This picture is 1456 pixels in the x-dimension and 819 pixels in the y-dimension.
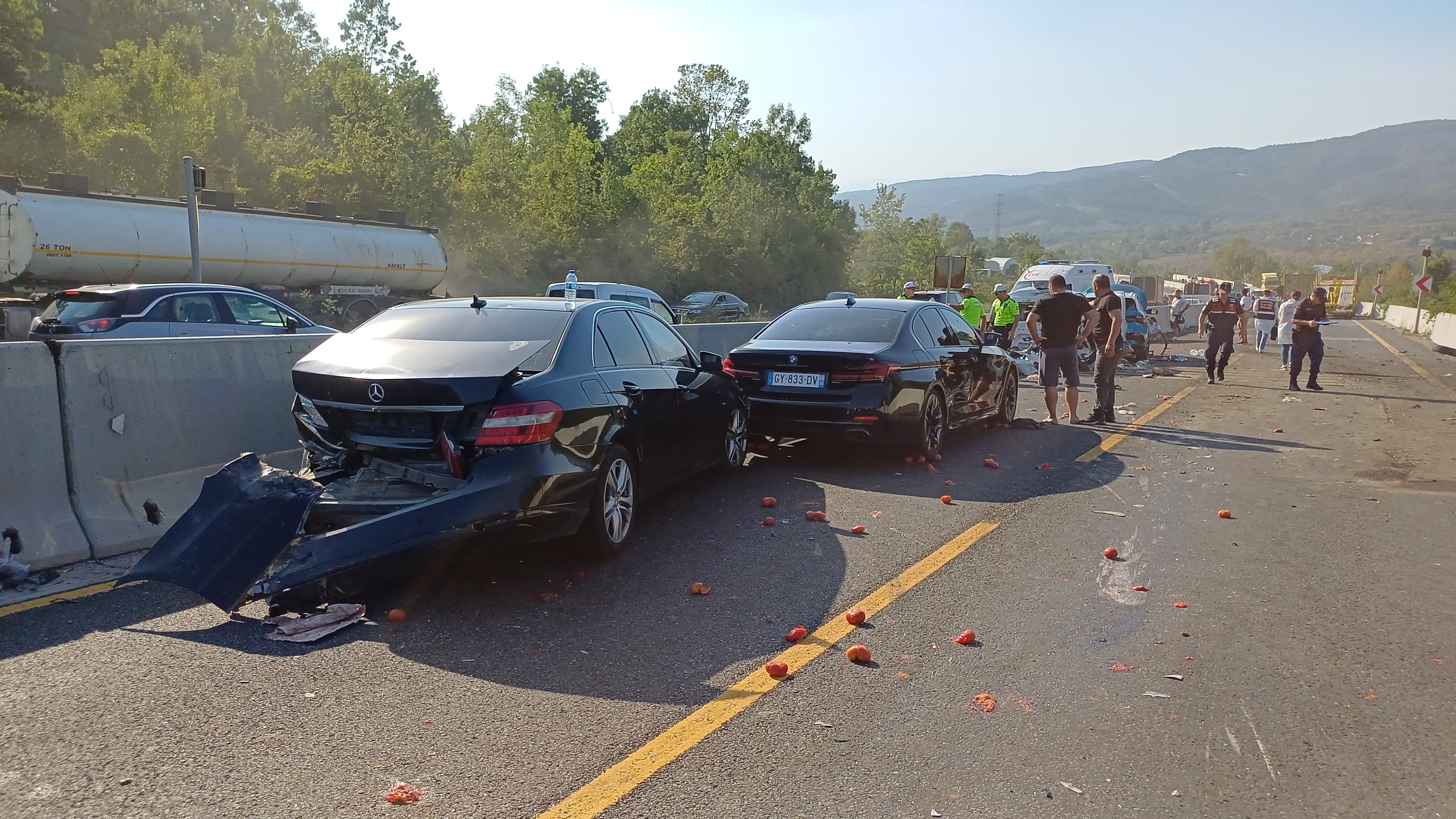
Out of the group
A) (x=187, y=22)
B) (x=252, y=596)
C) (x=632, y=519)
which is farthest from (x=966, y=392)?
(x=187, y=22)

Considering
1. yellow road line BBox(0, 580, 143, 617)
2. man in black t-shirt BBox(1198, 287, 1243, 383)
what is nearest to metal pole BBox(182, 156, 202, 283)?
yellow road line BBox(0, 580, 143, 617)

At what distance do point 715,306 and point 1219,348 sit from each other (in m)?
24.5

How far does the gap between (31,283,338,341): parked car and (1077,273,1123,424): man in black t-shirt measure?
9.50m

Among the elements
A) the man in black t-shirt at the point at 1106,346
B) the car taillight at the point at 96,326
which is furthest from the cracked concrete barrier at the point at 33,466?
the man in black t-shirt at the point at 1106,346

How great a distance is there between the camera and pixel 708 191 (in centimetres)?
5850

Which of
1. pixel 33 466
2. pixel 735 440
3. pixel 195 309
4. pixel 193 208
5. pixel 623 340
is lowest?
pixel 735 440

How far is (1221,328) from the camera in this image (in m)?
18.9

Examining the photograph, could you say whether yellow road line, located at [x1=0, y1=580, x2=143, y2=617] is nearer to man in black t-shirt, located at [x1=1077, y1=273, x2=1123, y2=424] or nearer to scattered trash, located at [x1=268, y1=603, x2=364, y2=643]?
scattered trash, located at [x1=268, y1=603, x2=364, y2=643]

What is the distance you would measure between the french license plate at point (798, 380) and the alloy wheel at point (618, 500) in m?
3.07

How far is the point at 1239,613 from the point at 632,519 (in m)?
3.74

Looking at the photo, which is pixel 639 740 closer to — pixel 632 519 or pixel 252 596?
pixel 252 596

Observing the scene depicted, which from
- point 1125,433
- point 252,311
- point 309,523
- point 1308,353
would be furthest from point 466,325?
point 1308,353

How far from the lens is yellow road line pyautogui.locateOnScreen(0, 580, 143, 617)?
16.9 ft

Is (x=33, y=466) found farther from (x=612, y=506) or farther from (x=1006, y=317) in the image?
(x=1006, y=317)
